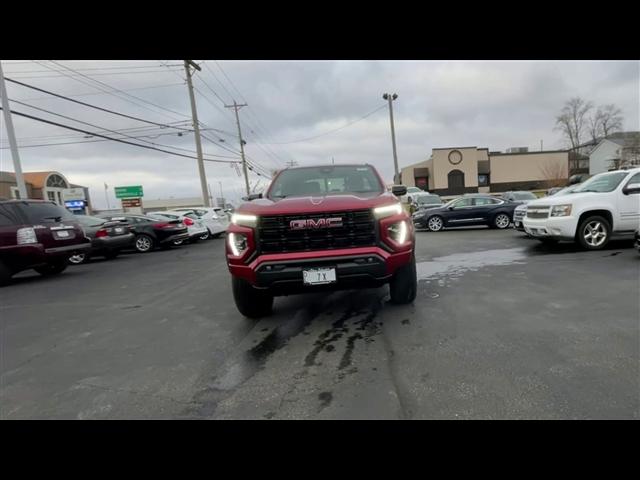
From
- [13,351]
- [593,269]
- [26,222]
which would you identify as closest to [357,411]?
[13,351]

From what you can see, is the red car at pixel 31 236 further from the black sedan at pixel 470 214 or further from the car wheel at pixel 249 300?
the black sedan at pixel 470 214

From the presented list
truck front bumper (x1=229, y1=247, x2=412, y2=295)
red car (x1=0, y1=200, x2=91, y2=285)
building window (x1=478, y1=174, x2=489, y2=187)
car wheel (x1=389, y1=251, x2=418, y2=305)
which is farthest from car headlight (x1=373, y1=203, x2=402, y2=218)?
building window (x1=478, y1=174, x2=489, y2=187)

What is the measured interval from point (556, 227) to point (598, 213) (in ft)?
2.81

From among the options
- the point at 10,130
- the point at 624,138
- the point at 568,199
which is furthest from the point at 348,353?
the point at 624,138

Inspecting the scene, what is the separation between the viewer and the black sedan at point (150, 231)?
466 inches

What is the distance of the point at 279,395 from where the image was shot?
2.29 meters

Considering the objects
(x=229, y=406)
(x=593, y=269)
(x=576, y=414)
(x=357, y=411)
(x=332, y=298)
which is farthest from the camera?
(x=593, y=269)

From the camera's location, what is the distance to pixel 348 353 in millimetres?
2877

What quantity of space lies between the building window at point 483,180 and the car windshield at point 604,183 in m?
41.8
